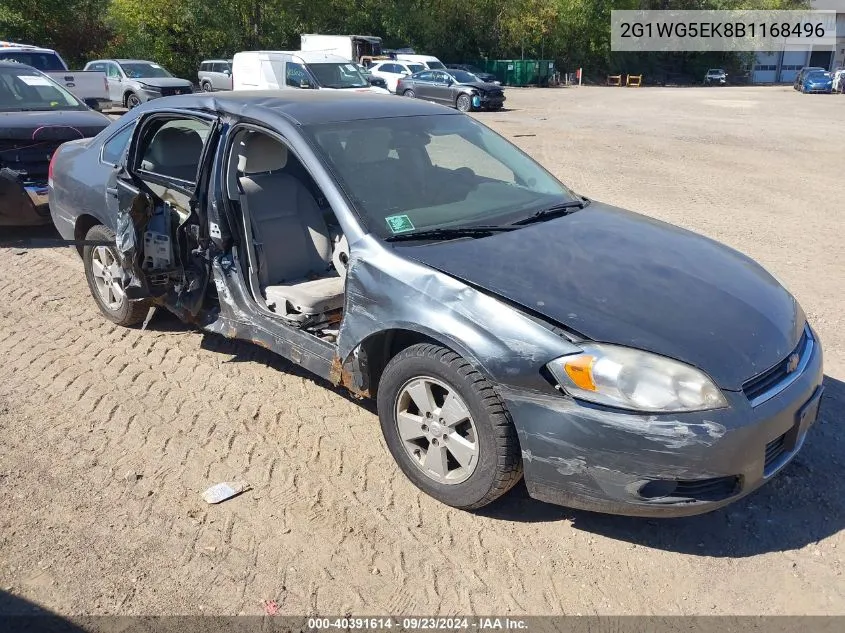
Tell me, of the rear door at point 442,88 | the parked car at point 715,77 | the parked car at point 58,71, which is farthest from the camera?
the parked car at point 715,77

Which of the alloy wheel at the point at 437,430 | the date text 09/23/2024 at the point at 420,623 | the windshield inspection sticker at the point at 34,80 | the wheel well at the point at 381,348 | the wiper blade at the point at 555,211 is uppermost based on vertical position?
the windshield inspection sticker at the point at 34,80

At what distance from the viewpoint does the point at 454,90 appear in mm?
26625

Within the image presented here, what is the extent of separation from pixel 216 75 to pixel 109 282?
27006mm

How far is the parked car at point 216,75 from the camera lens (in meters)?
29.3

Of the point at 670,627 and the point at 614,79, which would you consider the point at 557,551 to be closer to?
the point at 670,627

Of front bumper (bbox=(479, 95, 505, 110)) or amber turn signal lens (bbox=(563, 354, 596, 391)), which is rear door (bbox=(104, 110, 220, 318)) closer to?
amber turn signal lens (bbox=(563, 354, 596, 391))

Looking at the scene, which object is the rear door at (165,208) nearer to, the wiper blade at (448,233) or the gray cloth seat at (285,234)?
the gray cloth seat at (285,234)

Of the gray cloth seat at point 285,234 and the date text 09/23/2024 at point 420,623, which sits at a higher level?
the gray cloth seat at point 285,234

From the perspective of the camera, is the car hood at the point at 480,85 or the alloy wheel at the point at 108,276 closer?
the alloy wheel at the point at 108,276

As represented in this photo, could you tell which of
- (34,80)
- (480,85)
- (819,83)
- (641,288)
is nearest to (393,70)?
(480,85)

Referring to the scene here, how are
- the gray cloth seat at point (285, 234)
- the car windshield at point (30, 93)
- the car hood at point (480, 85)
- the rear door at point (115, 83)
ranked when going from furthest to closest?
1. the car hood at point (480, 85)
2. the rear door at point (115, 83)
3. the car windshield at point (30, 93)
4. the gray cloth seat at point (285, 234)

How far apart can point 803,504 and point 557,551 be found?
4.02ft

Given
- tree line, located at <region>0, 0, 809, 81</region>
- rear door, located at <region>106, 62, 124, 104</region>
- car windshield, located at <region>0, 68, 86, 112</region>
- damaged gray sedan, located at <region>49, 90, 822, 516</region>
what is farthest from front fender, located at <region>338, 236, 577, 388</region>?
tree line, located at <region>0, 0, 809, 81</region>

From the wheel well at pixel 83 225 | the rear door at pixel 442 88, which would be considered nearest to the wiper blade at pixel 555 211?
the wheel well at pixel 83 225
